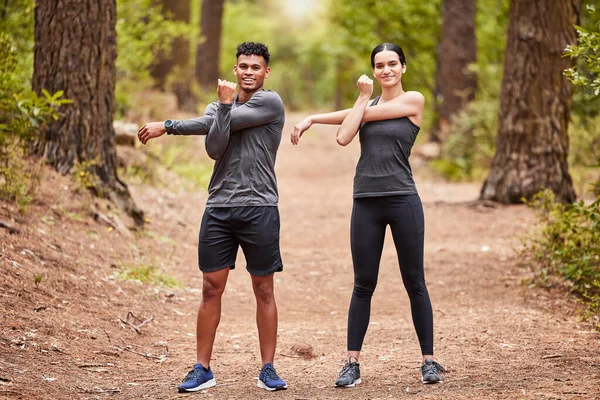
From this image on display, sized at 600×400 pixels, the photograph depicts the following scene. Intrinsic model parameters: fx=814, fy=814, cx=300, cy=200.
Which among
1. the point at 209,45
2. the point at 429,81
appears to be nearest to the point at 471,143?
the point at 429,81

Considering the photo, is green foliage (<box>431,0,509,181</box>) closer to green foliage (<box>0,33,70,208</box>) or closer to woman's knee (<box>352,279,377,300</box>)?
green foliage (<box>0,33,70,208</box>)

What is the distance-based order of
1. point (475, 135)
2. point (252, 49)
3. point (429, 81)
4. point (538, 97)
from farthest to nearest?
1. point (429, 81)
2. point (475, 135)
3. point (538, 97)
4. point (252, 49)

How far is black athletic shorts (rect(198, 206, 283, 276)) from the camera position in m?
5.07

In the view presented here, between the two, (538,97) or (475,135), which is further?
(475,135)

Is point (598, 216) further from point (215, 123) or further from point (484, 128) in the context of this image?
point (484, 128)

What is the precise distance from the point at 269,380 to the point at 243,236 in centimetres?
93

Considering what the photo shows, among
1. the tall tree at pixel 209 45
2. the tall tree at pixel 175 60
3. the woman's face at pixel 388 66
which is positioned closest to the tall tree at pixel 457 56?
the tall tree at pixel 175 60

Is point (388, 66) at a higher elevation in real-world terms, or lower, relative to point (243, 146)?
higher

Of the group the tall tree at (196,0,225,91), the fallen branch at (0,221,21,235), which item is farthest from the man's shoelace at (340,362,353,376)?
the tall tree at (196,0,225,91)

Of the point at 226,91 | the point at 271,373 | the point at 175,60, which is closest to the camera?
the point at 226,91

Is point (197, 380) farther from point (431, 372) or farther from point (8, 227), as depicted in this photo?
point (8, 227)

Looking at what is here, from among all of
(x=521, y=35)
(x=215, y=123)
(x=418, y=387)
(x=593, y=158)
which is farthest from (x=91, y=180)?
(x=593, y=158)

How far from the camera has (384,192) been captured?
515 cm

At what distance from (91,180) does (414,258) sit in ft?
16.3
